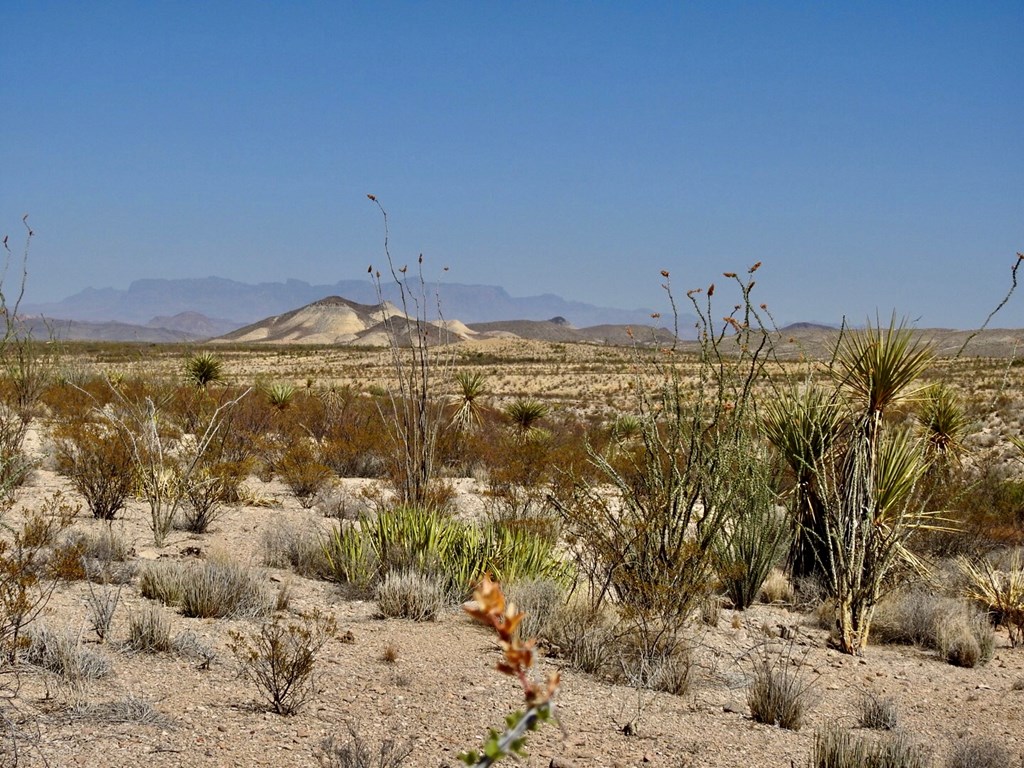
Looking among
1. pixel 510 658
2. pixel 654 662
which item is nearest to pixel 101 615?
pixel 654 662

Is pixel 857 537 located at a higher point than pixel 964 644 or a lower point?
higher

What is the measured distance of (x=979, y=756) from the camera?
5.00 metres

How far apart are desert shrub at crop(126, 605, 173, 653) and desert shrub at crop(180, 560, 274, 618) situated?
871mm

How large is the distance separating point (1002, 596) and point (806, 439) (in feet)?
8.75

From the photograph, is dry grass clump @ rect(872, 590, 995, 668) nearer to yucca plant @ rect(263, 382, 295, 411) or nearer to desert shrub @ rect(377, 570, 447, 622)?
desert shrub @ rect(377, 570, 447, 622)

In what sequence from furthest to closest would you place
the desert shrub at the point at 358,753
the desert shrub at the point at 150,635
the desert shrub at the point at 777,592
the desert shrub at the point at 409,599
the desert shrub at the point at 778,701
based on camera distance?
the desert shrub at the point at 777,592
the desert shrub at the point at 409,599
the desert shrub at the point at 150,635
the desert shrub at the point at 778,701
the desert shrub at the point at 358,753

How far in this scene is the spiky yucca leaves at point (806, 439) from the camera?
8.88 meters

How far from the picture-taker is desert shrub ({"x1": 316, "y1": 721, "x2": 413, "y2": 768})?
4258 mm

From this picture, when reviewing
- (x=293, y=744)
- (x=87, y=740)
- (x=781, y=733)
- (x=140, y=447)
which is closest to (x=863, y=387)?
(x=781, y=733)

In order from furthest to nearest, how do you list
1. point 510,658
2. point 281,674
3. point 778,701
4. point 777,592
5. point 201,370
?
point 201,370, point 777,592, point 778,701, point 281,674, point 510,658

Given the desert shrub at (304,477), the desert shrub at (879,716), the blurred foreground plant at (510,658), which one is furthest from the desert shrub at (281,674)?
the desert shrub at (304,477)

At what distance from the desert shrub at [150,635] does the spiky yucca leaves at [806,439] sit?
230 inches

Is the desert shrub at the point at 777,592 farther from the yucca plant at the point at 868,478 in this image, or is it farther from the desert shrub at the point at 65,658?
the desert shrub at the point at 65,658

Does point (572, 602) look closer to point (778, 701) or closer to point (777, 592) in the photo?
point (778, 701)
